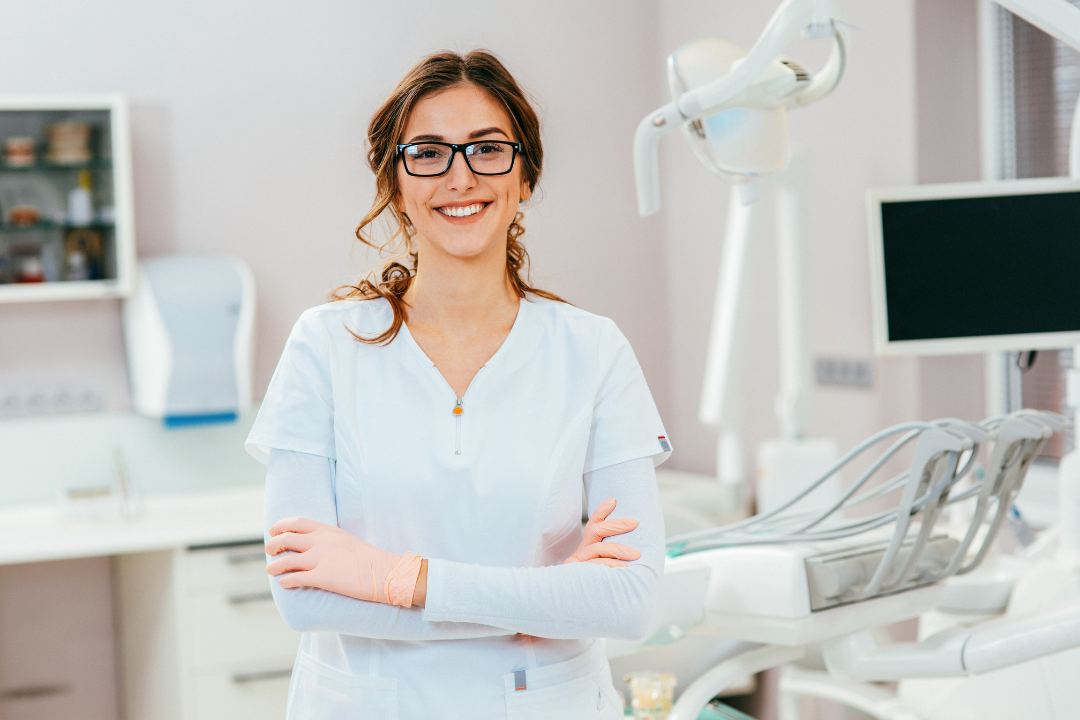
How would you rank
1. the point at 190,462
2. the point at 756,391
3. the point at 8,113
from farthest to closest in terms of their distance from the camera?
the point at 756,391, the point at 190,462, the point at 8,113

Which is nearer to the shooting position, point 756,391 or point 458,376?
point 458,376

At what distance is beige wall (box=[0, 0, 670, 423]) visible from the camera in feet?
9.86

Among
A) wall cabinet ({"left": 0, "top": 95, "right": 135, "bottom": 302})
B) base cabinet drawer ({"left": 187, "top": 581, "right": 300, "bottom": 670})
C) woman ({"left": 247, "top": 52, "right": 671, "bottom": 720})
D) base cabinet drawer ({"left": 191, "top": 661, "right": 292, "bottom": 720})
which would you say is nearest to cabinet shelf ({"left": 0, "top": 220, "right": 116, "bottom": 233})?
wall cabinet ({"left": 0, "top": 95, "right": 135, "bottom": 302})

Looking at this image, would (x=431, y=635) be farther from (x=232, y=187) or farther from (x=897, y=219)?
(x=232, y=187)

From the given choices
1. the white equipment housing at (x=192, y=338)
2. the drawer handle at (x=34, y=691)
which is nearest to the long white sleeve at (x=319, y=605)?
the white equipment housing at (x=192, y=338)

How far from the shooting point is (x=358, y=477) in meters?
1.14

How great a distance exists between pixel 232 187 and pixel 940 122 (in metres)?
2.06

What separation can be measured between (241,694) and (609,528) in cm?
182

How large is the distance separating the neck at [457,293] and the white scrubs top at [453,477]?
42mm

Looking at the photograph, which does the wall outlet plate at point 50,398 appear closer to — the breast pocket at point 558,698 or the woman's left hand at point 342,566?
the woman's left hand at point 342,566

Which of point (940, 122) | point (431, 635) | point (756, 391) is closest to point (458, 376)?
point (431, 635)

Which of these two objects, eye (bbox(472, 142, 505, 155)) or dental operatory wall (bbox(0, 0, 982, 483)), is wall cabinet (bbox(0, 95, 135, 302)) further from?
eye (bbox(472, 142, 505, 155))

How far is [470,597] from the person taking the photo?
3.45 ft

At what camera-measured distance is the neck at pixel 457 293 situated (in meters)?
1.20
